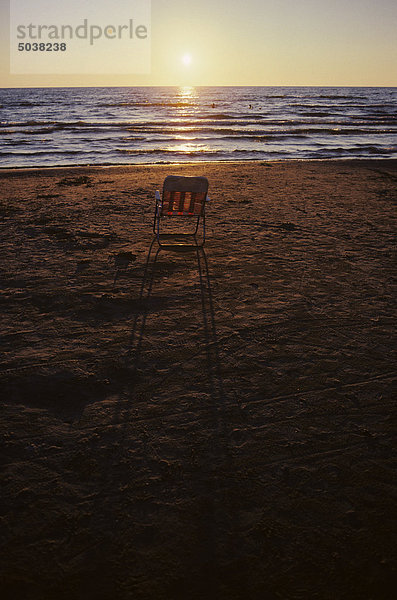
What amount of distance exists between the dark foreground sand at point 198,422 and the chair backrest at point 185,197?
A: 678 millimetres

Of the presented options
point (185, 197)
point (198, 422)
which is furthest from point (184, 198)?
point (198, 422)

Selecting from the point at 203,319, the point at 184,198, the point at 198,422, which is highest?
the point at 184,198

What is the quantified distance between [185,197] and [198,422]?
3874 millimetres

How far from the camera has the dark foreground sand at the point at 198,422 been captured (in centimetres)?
190

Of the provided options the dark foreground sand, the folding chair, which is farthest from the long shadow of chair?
the folding chair

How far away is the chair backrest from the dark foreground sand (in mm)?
678

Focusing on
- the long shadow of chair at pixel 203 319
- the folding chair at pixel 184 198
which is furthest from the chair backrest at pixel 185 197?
the long shadow of chair at pixel 203 319

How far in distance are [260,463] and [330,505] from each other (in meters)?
0.45

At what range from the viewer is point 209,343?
11.8ft

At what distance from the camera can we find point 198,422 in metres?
2.73

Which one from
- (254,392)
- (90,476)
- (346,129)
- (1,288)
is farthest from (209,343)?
(346,129)

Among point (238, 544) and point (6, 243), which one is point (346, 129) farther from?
point (238, 544)

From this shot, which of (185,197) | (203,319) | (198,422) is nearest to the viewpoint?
(198,422)

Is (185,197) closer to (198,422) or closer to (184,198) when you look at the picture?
(184,198)
